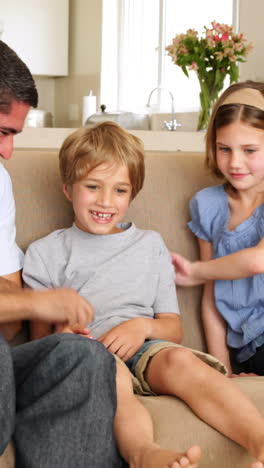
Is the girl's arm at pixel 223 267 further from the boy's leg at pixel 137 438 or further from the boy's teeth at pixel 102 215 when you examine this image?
the boy's leg at pixel 137 438

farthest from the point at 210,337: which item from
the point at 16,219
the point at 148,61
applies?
the point at 148,61

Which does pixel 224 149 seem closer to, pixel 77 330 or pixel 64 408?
pixel 77 330

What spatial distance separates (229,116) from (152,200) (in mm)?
295

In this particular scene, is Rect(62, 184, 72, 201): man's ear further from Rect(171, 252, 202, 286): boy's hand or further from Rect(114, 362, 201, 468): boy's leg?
Rect(114, 362, 201, 468): boy's leg

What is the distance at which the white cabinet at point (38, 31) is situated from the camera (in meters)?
5.82

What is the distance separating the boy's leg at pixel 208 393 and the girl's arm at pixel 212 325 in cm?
34

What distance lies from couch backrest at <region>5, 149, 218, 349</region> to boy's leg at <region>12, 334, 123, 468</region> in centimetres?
58

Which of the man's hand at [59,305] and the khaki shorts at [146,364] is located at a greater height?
the man's hand at [59,305]


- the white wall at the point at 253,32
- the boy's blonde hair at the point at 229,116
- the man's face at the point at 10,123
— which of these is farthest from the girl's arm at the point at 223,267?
the white wall at the point at 253,32

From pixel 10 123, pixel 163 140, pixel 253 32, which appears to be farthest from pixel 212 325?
pixel 253 32

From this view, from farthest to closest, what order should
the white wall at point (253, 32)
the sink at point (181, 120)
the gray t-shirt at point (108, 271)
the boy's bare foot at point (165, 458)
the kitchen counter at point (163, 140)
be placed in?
the sink at point (181, 120)
the white wall at point (253, 32)
the kitchen counter at point (163, 140)
the gray t-shirt at point (108, 271)
the boy's bare foot at point (165, 458)

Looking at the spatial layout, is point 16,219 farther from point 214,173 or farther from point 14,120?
point 214,173

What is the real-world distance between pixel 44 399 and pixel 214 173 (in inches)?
35.6

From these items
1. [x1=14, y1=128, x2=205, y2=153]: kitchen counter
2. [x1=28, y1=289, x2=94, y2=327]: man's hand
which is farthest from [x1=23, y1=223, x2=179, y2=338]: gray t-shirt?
[x1=14, y1=128, x2=205, y2=153]: kitchen counter
